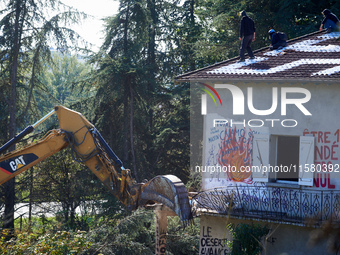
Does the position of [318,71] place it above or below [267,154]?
above

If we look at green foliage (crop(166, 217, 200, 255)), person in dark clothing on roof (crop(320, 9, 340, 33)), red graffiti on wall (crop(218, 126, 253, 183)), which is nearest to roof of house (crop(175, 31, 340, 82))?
person in dark clothing on roof (crop(320, 9, 340, 33))

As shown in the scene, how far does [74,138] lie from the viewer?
1281 centimetres

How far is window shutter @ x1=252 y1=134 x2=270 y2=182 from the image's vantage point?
13180 mm

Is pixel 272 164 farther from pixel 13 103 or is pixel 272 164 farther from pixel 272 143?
pixel 13 103

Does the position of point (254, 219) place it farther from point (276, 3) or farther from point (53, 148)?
point (276, 3)

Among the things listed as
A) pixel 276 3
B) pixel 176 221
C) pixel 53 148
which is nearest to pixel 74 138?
pixel 53 148

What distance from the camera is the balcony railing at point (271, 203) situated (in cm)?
1213

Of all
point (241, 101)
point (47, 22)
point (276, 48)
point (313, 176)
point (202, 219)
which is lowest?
point (202, 219)

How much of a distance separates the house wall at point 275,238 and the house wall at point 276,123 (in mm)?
1136

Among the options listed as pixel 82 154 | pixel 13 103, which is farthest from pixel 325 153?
pixel 13 103

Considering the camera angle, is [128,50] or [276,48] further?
[128,50]

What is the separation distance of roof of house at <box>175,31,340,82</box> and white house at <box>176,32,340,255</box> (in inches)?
1.1

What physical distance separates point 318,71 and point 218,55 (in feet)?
44.3

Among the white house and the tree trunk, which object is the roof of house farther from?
the tree trunk
